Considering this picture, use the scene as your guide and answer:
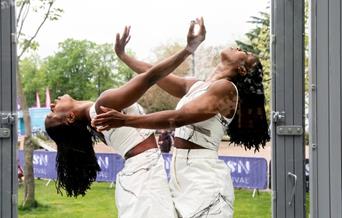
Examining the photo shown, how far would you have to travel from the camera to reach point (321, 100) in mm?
2127

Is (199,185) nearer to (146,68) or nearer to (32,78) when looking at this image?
(146,68)

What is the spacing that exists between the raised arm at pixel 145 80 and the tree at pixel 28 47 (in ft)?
1.04

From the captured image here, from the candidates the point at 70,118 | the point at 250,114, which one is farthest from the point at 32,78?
the point at 250,114

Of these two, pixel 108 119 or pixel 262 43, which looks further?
pixel 262 43

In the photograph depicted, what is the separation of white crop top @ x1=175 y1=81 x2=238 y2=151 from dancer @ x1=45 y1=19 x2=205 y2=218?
148 millimetres

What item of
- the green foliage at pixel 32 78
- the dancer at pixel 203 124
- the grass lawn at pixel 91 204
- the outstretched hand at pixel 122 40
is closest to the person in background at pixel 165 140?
the dancer at pixel 203 124

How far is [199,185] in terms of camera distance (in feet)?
6.67

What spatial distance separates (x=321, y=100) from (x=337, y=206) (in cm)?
49

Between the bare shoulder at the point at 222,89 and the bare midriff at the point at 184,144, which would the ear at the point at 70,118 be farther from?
the bare shoulder at the point at 222,89

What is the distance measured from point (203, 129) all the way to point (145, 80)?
1.06ft

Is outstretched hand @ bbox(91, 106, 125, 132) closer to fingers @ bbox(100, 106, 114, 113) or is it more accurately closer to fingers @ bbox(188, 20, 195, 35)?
fingers @ bbox(100, 106, 114, 113)

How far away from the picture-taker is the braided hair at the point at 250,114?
Result: 2062 mm

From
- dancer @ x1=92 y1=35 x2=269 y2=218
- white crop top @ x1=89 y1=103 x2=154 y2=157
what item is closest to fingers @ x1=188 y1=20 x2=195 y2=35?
dancer @ x1=92 y1=35 x2=269 y2=218

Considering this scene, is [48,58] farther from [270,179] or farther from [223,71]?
[270,179]
